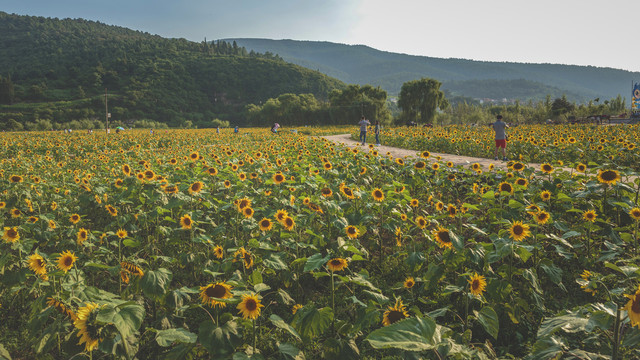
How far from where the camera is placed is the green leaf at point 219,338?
1.85 metres

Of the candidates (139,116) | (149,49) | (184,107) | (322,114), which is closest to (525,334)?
(322,114)

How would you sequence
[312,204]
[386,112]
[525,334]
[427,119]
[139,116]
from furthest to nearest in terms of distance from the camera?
1. [139,116]
2. [386,112]
3. [427,119]
4. [312,204]
5. [525,334]

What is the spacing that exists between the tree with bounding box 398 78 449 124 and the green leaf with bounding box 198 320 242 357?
56198 mm

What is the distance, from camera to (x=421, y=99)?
53750 mm

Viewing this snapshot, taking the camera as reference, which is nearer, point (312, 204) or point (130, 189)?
point (312, 204)

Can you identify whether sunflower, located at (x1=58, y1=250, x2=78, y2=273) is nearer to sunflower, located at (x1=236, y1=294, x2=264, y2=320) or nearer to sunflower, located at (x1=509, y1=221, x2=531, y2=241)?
sunflower, located at (x1=236, y1=294, x2=264, y2=320)

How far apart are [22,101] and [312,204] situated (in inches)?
4731

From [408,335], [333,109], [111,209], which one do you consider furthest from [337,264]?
[333,109]

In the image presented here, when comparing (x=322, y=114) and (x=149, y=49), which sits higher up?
(x=149, y=49)

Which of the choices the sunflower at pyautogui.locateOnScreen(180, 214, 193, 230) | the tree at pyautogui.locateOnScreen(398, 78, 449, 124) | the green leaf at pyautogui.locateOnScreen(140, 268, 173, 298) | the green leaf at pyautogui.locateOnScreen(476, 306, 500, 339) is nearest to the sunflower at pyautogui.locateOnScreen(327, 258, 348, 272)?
the green leaf at pyautogui.locateOnScreen(476, 306, 500, 339)

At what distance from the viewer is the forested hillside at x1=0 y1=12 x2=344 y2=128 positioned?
8688 cm

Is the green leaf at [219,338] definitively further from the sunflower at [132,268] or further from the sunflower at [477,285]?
the sunflower at [477,285]

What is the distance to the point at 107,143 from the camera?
58.5 feet

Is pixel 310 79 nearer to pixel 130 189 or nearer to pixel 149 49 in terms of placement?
pixel 149 49
